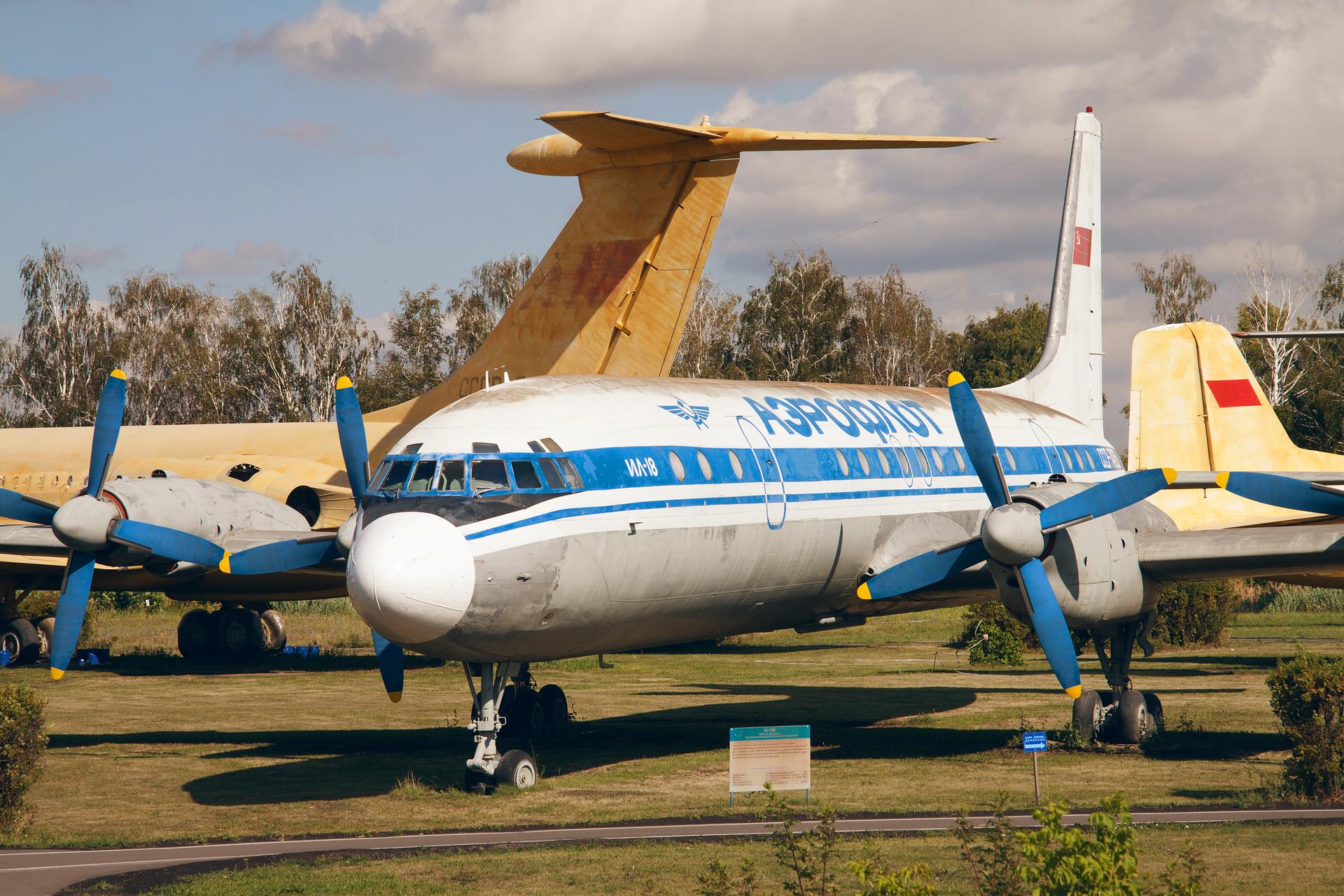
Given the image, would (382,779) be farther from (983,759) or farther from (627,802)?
(983,759)

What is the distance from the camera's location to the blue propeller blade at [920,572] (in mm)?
18734

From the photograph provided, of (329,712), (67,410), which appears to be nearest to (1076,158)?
(329,712)

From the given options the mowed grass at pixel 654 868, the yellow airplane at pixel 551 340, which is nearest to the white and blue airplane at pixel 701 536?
the mowed grass at pixel 654 868

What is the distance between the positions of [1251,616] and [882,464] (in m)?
32.0

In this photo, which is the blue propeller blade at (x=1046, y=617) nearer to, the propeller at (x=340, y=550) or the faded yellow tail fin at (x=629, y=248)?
the propeller at (x=340, y=550)

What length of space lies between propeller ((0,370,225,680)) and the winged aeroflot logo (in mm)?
7676

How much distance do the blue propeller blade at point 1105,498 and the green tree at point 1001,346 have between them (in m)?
74.9

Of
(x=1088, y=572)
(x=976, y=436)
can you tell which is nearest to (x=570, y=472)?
(x=976, y=436)

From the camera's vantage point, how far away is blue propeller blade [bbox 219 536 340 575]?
20.1 metres

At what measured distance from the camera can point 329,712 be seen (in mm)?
26062

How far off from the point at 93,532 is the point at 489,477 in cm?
839

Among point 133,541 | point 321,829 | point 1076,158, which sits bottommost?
point 321,829

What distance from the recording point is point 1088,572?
60.8 ft

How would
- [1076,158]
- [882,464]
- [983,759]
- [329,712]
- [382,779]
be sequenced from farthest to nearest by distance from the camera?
1. [1076,158]
2. [329,712]
3. [882,464]
4. [983,759]
5. [382,779]
